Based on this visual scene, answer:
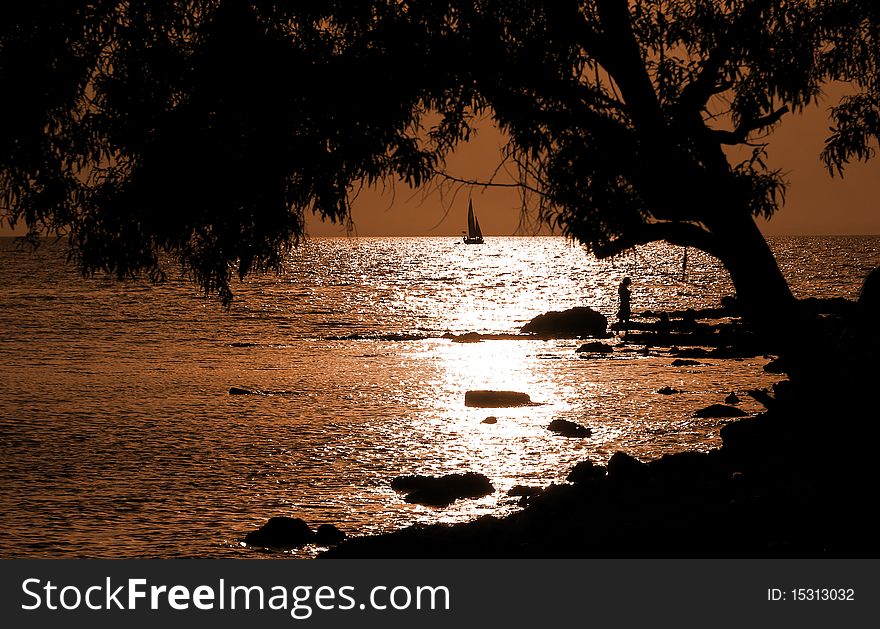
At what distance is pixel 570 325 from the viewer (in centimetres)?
5688

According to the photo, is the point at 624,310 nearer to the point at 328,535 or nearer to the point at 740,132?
the point at 328,535

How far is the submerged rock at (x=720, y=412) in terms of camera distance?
84.3 feet

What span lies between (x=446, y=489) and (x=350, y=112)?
31.2 ft

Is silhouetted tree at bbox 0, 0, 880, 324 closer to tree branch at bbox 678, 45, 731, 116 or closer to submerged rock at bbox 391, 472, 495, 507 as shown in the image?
tree branch at bbox 678, 45, 731, 116

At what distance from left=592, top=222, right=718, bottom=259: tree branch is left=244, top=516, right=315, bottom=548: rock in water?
7.23m

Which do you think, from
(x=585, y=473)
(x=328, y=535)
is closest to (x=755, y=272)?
(x=328, y=535)

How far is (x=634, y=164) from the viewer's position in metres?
9.16

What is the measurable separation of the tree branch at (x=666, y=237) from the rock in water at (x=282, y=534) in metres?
7.23

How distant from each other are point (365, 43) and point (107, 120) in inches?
117

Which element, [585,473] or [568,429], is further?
[568,429]
